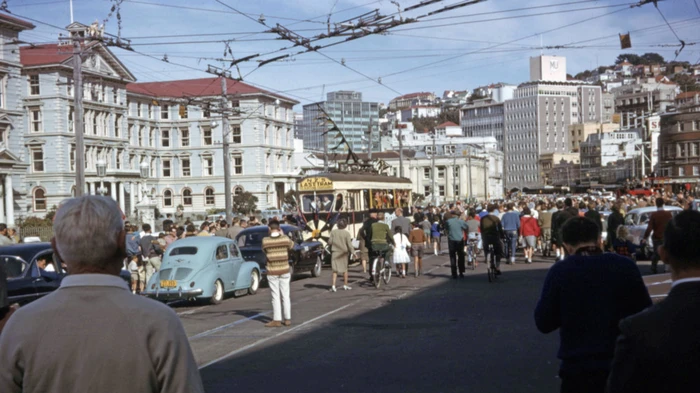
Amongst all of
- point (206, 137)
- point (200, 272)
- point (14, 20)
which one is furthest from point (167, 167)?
point (200, 272)

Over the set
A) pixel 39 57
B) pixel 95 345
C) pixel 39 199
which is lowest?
pixel 95 345

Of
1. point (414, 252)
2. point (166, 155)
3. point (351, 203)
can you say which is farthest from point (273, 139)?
point (414, 252)

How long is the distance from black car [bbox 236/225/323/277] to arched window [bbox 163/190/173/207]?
226 feet

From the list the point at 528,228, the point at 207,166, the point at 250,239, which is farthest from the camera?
the point at 207,166

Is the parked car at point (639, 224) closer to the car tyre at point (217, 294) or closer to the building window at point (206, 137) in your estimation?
the car tyre at point (217, 294)

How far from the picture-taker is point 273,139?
95.1 metres

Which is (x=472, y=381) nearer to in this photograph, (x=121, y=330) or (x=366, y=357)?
(x=366, y=357)

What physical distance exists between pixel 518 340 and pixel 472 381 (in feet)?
9.65

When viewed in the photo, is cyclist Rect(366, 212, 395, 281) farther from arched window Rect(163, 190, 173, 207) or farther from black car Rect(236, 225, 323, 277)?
arched window Rect(163, 190, 173, 207)

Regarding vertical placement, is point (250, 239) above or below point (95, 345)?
below

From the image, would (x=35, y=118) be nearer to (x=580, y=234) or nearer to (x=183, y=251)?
(x=183, y=251)

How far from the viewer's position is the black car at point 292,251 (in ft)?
80.7

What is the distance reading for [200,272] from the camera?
19625 mm

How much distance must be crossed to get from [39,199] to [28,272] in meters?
62.2
